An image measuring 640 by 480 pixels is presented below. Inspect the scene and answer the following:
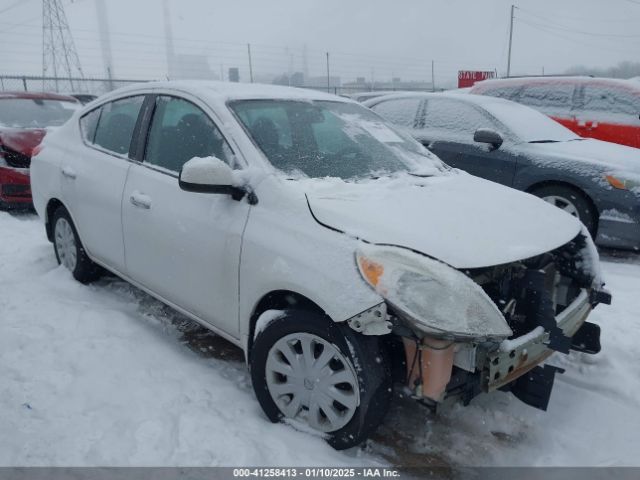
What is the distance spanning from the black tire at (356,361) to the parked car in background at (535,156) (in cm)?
350

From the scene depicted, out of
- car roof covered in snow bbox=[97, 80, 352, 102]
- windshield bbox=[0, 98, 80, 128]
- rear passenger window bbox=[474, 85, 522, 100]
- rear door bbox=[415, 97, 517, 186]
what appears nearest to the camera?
car roof covered in snow bbox=[97, 80, 352, 102]

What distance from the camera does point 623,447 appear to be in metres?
2.56

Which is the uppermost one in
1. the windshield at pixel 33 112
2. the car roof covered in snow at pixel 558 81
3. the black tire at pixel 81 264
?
the car roof covered in snow at pixel 558 81

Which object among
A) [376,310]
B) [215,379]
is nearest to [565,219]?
[376,310]

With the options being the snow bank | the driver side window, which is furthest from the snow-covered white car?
the driver side window

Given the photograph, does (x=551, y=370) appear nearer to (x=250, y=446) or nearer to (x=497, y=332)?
(x=497, y=332)

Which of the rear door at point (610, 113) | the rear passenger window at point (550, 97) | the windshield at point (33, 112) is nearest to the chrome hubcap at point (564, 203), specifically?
the rear door at point (610, 113)

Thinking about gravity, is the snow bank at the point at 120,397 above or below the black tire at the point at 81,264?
below

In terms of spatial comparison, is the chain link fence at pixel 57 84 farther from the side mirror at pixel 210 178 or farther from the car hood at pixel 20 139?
the side mirror at pixel 210 178

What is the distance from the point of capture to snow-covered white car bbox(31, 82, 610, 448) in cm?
210

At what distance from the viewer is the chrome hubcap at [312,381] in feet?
7.40

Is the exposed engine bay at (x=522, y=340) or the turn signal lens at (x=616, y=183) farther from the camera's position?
the turn signal lens at (x=616, y=183)

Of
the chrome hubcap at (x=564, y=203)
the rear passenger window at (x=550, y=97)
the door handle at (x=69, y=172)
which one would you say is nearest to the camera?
the door handle at (x=69, y=172)

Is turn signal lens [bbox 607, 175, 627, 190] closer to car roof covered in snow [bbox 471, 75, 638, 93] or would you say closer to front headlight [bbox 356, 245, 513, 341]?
car roof covered in snow [bbox 471, 75, 638, 93]
